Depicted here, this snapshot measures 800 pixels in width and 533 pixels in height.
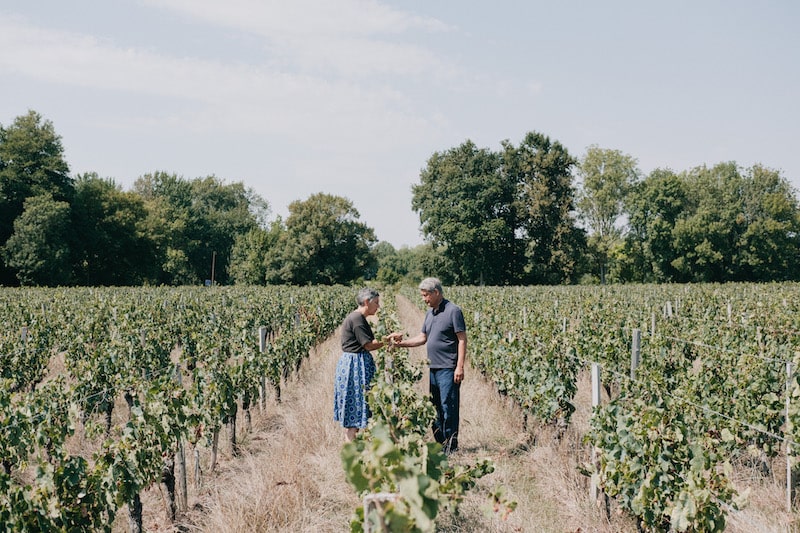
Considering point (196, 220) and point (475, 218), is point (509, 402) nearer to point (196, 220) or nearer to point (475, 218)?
point (475, 218)

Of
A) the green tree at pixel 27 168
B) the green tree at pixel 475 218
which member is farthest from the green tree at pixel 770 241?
the green tree at pixel 27 168

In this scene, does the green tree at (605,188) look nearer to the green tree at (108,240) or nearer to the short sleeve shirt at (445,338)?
the green tree at (108,240)

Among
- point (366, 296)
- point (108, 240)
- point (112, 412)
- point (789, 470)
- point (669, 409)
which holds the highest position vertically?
point (108, 240)

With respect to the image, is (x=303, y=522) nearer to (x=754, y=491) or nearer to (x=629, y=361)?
(x=754, y=491)

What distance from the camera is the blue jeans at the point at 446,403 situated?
5301 mm

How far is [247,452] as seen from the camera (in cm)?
616

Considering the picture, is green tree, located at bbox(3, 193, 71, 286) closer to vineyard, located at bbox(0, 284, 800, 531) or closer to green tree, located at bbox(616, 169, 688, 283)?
vineyard, located at bbox(0, 284, 800, 531)

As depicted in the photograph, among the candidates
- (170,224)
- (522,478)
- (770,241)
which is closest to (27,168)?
(170,224)

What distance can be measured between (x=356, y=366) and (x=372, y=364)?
0.66 ft

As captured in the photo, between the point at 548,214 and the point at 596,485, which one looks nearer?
the point at 596,485

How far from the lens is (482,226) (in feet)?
142

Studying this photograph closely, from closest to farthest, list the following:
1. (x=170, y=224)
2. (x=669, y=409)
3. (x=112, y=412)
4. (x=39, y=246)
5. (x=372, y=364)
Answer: (x=669, y=409) → (x=372, y=364) → (x=112, y=412) → (x=39, y=246) → (x=170, y=224)

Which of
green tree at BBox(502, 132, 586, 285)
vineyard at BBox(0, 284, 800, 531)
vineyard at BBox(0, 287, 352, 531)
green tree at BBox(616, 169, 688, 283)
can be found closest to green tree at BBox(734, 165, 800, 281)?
green tree at BBox(616, 169, 688, 283)

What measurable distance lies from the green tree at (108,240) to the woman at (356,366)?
43212mm
